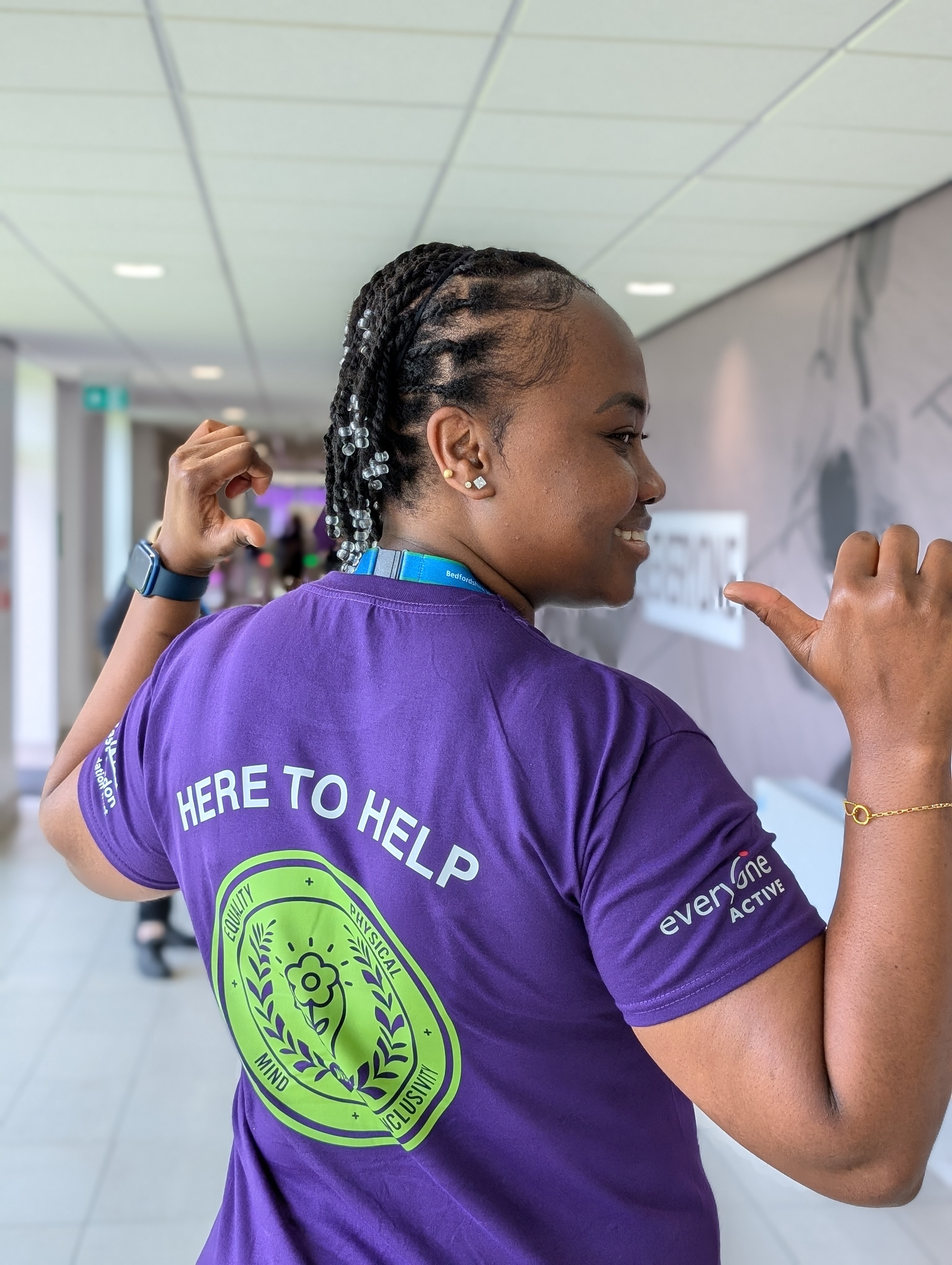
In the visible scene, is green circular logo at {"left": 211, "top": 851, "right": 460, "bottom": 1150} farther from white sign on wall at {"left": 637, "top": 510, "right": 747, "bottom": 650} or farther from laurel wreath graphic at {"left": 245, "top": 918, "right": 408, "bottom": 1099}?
white sign on wall at {"left": 637, "top": 510, "right": 747, "bottom": 650}

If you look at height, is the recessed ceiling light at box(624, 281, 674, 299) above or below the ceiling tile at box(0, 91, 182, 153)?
above

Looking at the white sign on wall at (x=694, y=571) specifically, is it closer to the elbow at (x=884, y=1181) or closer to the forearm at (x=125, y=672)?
→ the forearm at (x=125, y=672)

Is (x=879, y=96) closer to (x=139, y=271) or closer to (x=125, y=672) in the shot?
(x=125, y=672)

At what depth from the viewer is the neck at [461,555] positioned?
31.4 inches

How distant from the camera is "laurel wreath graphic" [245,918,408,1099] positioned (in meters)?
0.72

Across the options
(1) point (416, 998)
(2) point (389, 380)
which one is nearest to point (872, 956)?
(1) point (416, 998)

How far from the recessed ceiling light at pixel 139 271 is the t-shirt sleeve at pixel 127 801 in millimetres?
4479

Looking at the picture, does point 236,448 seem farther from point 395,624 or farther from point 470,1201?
point 470,1201

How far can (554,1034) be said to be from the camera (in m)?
0.70

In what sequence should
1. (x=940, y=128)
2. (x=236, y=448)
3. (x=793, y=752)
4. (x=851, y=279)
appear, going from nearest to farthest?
(x=236, y=448), (x=940, y=128), (x=851, y=279), (x=793, y=752)

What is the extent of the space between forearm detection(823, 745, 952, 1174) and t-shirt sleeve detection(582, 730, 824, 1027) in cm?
3

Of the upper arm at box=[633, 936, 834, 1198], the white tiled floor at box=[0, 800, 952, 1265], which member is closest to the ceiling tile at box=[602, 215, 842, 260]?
the white tiled floor at box=[0, 800, 952, 1265]

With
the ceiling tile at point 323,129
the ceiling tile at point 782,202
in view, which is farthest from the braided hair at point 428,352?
the ceiling tile at point 782,202

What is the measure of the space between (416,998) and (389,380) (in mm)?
433
